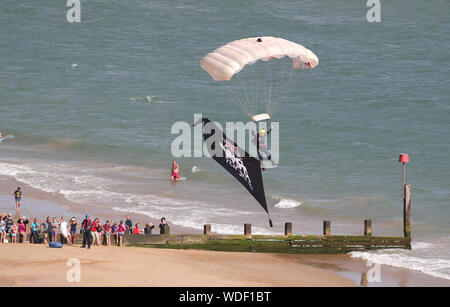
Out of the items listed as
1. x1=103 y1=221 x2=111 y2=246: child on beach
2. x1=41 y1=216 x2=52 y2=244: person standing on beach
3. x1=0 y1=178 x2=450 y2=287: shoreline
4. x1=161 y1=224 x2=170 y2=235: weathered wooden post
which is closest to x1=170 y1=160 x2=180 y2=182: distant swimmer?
x1=0 y1=178 x2=450 y2=287: shoreline

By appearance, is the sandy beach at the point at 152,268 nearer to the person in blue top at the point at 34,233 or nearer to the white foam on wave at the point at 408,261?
the person in blue top at the point at 34,233

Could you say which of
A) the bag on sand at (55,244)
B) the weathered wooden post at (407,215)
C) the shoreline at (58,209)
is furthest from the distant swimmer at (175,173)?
the bag on sand at (55,244)

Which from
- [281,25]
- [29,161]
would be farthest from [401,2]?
[29,161]

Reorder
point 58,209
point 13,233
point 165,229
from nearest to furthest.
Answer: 1. point 13,233
2. point 165,229
3. point 58,209

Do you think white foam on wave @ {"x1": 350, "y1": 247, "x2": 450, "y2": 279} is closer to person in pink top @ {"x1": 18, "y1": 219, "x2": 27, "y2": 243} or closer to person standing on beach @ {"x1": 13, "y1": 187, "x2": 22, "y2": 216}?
person in pink top @ {"x1": 18, "y1": 219, "x2": 27, "y2": 243}

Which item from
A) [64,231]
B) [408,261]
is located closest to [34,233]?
[64,231]

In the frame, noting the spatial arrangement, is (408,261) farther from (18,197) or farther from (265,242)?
(18,197)

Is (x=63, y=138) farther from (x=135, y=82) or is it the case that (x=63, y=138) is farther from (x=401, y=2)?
(x=401, y=2)
